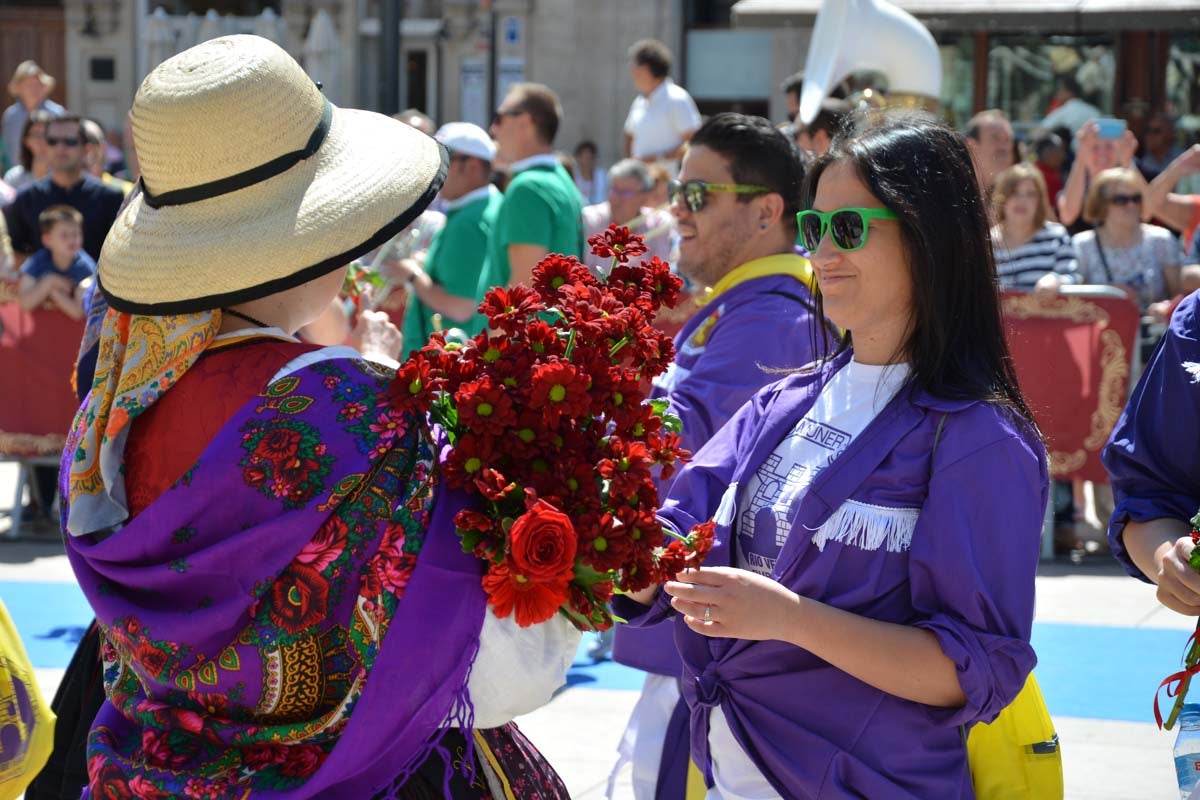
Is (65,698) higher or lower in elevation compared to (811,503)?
lower

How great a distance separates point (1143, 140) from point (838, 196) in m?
14.2

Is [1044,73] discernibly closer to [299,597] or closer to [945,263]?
[945,263]

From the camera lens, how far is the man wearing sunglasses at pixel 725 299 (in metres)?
3.63

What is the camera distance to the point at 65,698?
3.47 m

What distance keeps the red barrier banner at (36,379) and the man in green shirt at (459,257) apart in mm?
2794

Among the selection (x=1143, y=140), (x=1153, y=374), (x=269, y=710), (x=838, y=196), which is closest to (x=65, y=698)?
(x=269, y=710)

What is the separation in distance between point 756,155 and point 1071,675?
3.01 metres

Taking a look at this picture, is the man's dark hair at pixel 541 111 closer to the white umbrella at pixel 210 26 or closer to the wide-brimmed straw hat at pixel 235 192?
the wide-brimmed straw hat at pixel 235 192

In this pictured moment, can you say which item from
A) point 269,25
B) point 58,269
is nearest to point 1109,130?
point 58,269

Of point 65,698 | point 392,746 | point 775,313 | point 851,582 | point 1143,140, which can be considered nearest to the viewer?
point 392,746

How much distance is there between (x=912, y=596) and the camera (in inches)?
95.7

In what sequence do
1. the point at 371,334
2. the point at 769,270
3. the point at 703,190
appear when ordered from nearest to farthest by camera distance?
the point at 769,270, the point at 703,190, the point at 371,334

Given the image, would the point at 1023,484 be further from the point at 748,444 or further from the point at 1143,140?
the point at 1143,140

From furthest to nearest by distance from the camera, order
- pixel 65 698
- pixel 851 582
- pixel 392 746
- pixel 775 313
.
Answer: pixel 775 313 → pixel 65 698 → pixel 851 582 → pixel 392 746
